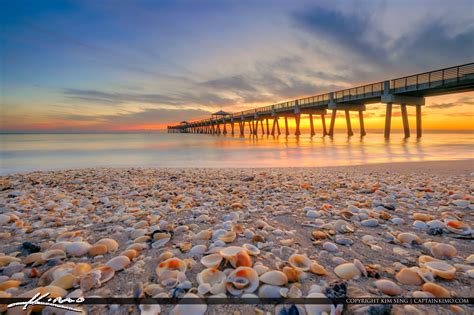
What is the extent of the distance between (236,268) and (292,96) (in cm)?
3599

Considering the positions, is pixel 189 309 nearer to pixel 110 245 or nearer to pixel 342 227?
pixel 110 245

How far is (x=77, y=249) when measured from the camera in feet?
4.63

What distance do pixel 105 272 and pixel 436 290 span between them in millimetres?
1651

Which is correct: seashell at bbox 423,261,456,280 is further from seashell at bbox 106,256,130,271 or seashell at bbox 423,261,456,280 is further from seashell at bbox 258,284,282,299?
seashell at bbox 106,256,130,271

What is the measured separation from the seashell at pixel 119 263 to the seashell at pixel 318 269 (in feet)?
3.52

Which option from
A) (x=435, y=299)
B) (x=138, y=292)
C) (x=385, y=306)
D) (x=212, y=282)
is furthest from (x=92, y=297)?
(x=435, y=299)

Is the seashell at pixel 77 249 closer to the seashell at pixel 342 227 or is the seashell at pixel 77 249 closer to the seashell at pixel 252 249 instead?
the seashell at pixel 252 249

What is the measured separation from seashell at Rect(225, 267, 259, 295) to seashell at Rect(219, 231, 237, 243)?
1.34 ft

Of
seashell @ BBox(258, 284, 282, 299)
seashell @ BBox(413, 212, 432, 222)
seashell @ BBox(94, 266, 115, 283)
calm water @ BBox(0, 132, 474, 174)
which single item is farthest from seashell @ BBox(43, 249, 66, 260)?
calm water @ BBox(0, 132, 474, 174)

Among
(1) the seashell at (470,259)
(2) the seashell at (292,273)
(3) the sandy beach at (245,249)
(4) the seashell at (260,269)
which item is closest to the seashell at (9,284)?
(3) the sandy beach at (245,249)

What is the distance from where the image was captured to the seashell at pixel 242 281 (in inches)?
39.4

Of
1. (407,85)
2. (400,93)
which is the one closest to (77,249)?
(407,85)

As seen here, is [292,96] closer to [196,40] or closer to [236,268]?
[196,40]

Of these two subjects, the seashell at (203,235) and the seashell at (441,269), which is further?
the seashell at (203,235)
